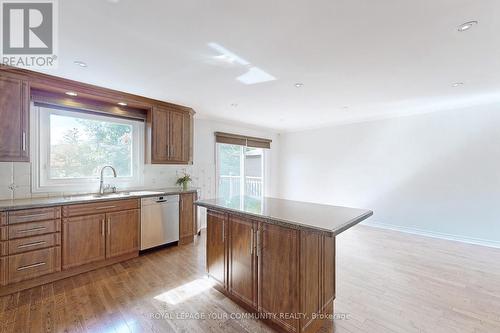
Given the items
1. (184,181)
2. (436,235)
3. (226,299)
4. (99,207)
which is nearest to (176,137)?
(184,181)

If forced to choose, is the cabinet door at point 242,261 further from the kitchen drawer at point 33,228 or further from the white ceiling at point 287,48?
the kitchen drawer at point 33,228

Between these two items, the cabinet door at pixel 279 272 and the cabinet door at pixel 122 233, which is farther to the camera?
the cabinet door at pixel 122 233

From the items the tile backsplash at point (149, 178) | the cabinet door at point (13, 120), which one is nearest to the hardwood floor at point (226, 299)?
the tile backsplash at point (149, 178)

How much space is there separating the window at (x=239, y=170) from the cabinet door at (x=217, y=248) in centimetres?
240

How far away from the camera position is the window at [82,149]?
2877mm

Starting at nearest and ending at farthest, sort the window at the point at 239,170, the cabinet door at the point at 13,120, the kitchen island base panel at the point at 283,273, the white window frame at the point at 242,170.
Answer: the kitchen island base panel at the point at 283,273, the cabinet door at the point at 13,120, the white window frame at the point at 242,170, the window at the point at 239,170

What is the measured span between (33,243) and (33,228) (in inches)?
6.5

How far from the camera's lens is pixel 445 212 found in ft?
13.2

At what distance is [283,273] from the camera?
172 centimetres

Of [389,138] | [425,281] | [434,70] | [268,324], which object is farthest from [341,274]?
[389,138]

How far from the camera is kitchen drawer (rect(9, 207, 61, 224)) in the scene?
2.28m

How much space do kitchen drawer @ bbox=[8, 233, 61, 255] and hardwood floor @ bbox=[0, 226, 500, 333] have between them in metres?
0.44

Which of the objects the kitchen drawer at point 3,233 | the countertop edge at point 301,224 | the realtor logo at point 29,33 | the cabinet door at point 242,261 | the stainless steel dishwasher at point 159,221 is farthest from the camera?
the stainless steel dishwasher at point 159,221

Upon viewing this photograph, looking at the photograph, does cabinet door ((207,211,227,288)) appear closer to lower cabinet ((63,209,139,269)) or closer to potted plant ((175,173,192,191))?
lower cabinet ((63,209,139,269))
